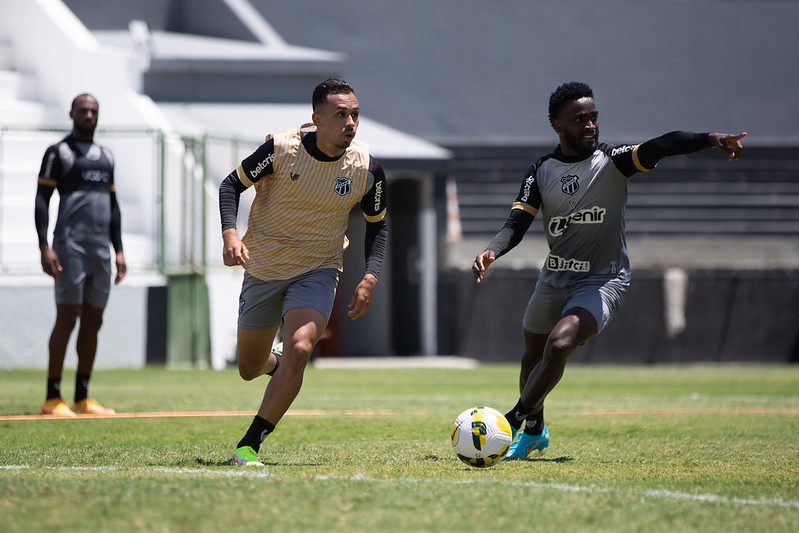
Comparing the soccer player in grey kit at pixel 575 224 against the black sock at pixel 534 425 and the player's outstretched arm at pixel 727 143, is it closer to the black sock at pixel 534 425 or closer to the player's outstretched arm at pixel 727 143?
the black sock at pixel 534 425

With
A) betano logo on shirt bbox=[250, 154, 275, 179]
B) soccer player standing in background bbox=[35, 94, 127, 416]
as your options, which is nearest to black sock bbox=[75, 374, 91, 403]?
soccer player standing in background bbox=[35, 94, 127, 416]

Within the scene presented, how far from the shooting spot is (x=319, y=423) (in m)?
8.84

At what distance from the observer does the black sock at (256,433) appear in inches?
243

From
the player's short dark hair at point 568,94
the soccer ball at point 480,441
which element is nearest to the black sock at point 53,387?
the soccer ball at point 480,441

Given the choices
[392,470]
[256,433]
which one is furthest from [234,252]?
[392,470]

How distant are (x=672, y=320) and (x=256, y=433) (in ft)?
48.3

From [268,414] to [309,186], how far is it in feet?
4.32

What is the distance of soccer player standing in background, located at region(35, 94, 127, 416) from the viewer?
9297 millimetres

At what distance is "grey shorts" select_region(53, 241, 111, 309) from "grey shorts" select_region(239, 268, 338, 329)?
9.69 ft

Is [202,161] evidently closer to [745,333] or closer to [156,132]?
[156,132]

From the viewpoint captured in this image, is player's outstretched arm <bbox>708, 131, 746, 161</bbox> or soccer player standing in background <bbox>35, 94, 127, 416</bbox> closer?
player's outstretched arm <bbox>708, 131, 746, 161</bbox>

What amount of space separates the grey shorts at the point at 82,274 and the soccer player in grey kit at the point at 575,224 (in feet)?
12.2

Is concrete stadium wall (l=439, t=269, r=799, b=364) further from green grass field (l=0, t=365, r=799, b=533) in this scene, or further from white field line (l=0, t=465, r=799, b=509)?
white field line (l=0, t=465, r=799, b=509)

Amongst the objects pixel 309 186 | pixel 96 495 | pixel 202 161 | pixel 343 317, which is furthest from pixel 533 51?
pixel 96 495
